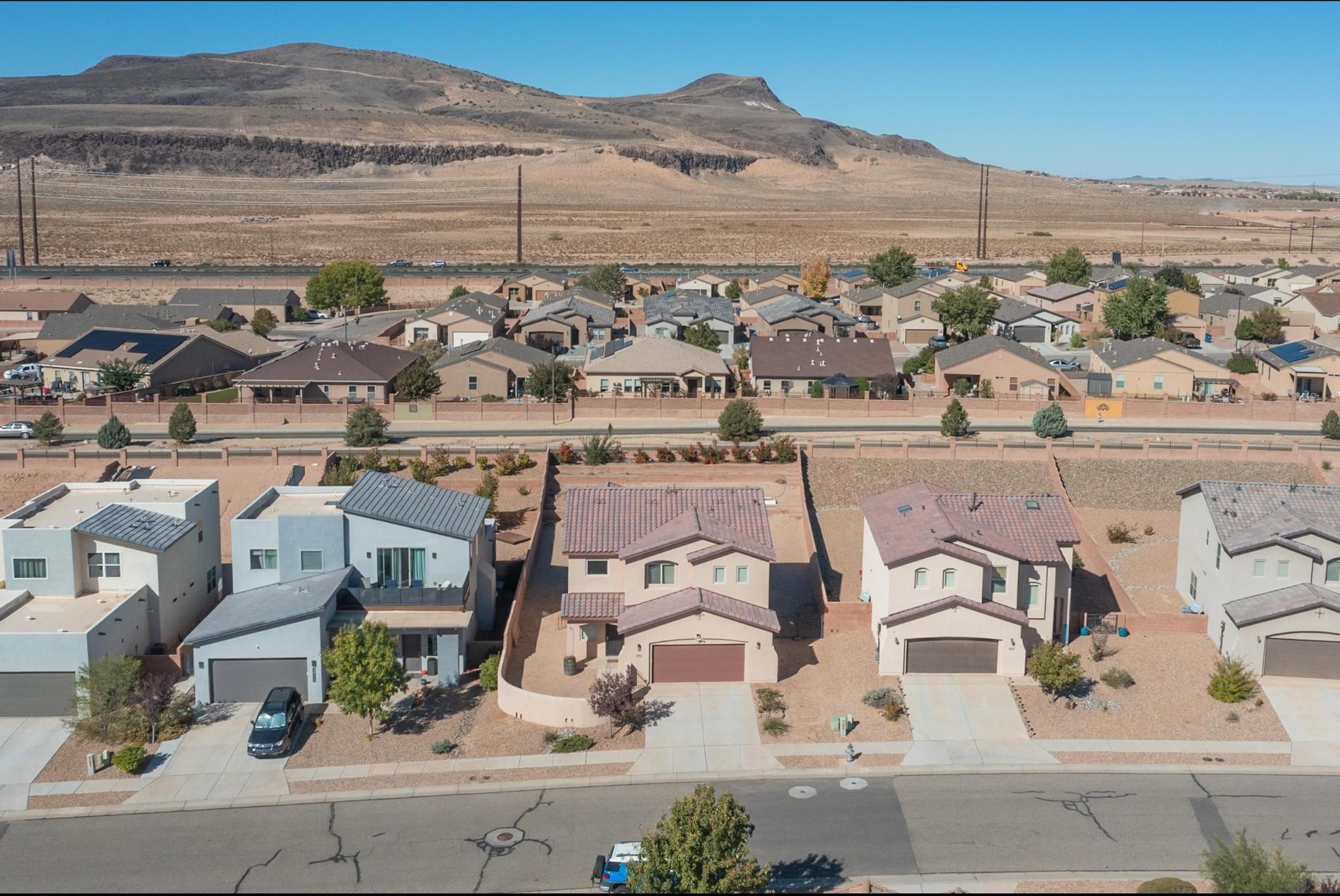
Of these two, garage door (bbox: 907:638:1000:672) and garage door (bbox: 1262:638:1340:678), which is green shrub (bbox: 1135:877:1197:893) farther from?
garage door (bbox: 1262:638:1340:678)

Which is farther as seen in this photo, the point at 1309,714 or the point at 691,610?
the point at 691,610

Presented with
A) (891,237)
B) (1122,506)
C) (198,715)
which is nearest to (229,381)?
(198,715)

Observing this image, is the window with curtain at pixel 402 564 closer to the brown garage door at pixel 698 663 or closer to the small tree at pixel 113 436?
the brown garage door at pixel 698 663

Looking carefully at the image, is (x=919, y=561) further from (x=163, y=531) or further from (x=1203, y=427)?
(x=1203, y=427)

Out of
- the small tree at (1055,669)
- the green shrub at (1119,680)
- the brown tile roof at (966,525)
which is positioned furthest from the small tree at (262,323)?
the green shrub at (1119,680)

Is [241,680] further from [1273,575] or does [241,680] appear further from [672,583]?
[1273,575]

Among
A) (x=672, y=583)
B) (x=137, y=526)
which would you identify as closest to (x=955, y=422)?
(x=672, y=583)
